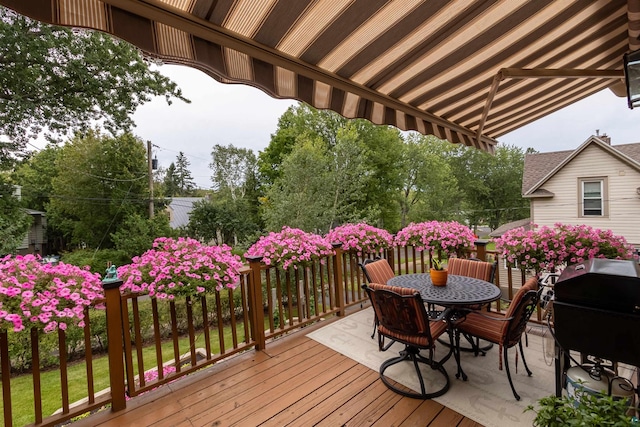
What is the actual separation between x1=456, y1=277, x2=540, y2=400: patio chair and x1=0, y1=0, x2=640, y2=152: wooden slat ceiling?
5.29 ft

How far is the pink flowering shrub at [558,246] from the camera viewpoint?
3.09m

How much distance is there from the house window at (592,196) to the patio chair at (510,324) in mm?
8830

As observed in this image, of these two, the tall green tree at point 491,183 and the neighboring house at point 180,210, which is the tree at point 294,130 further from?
the tall green tree at point 491,183

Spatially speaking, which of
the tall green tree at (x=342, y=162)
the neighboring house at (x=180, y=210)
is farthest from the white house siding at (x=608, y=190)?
the neighboring house at (x=180, y=210)

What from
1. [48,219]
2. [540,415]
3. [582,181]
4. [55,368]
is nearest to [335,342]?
[540,415]

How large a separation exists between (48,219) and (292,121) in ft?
50.4

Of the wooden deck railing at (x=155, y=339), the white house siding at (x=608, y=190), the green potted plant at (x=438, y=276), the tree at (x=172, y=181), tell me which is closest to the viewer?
the wooden deck railing at (x=155, y=339)

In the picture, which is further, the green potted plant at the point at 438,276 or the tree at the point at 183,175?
the tree at the point at 183,175

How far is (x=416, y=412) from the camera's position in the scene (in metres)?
2.18

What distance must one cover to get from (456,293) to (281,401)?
1.79 meters

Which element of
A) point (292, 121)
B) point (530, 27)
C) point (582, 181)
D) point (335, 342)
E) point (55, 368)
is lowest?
point (55, 368)

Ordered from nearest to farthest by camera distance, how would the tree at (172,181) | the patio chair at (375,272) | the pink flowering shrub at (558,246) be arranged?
the pink flowering shrub at (558,246)
the patio chair at (375,272)
the tree at (172,181)

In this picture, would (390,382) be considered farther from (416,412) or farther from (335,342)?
(335,342)

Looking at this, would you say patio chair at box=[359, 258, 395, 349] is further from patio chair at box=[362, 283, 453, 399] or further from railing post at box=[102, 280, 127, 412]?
railing post at box=[102, 280, 127, 412]
